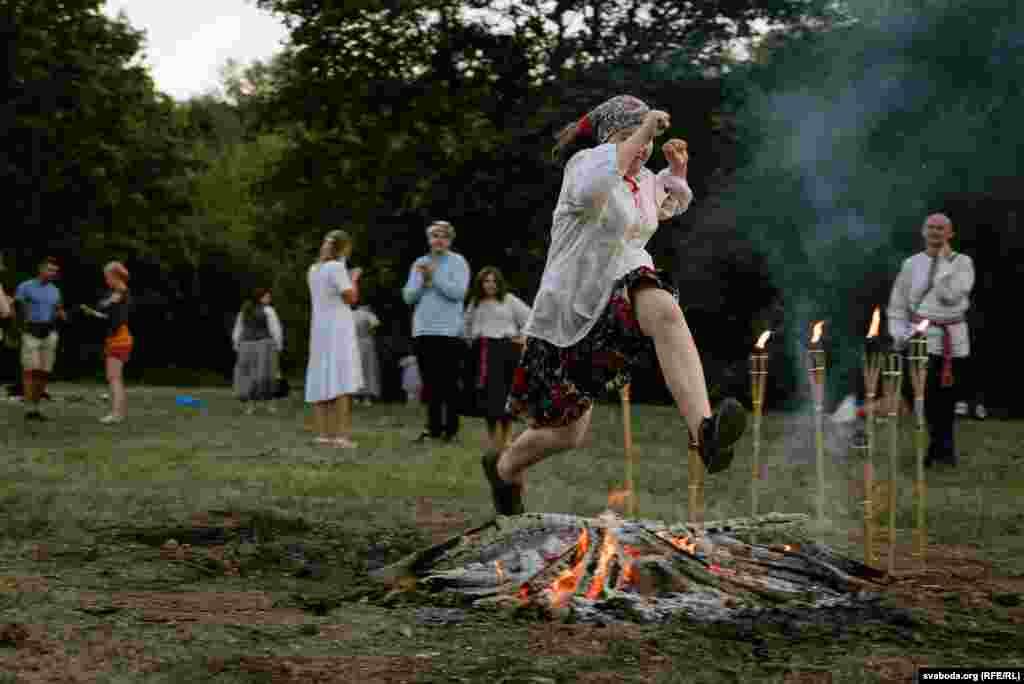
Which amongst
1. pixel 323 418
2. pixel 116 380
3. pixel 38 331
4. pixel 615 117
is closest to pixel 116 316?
pixel 116 380

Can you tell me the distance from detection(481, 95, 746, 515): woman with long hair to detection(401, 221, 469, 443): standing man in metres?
7.07

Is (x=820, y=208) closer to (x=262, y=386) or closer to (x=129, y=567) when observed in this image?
(x=262, y=386)

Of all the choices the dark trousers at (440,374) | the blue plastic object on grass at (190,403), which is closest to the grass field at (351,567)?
the dark trousers at (440,374)

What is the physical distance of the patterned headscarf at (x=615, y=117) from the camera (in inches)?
241

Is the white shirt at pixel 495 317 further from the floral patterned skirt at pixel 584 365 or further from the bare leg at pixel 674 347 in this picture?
the bare leg at pixel 674 347

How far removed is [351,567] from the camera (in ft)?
21.7

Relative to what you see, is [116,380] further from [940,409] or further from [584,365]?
[584,365]

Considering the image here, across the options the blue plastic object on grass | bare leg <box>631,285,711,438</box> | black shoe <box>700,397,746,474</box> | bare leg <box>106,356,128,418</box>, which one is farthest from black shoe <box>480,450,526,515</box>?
the blue plastic object on grass

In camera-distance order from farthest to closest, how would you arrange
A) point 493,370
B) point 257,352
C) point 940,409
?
point 257,352 < point 493,370 < point 940,409

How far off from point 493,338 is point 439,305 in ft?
2.20

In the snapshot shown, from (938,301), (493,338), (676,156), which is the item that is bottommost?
(493,338)

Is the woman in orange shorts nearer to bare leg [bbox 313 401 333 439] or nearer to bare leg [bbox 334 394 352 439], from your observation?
bare leg [bbox 313 401 333 439]

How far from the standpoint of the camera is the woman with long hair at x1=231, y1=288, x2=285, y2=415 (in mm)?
20094

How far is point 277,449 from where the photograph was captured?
13148 millimetres
